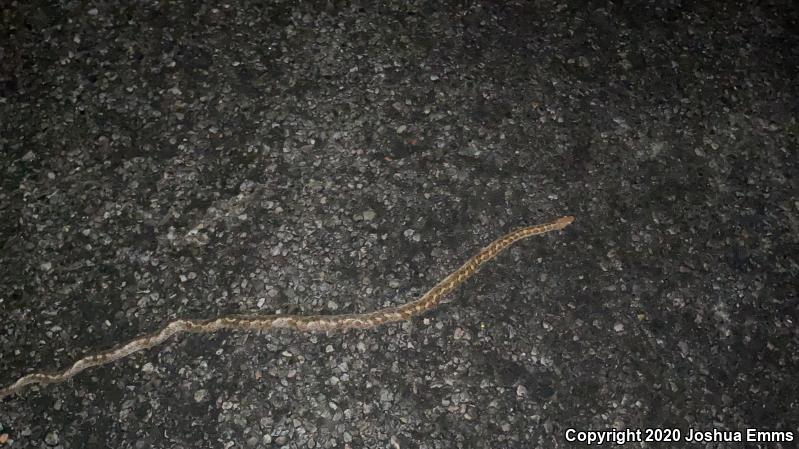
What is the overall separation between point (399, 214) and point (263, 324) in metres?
0.80

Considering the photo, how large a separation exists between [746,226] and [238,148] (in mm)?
2463

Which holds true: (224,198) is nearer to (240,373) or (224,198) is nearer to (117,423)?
(240,373)

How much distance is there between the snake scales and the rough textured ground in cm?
4

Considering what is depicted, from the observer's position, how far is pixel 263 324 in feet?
8.86

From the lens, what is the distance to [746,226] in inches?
120

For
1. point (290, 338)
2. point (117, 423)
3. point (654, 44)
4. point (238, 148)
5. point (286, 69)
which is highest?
point (654, 44)

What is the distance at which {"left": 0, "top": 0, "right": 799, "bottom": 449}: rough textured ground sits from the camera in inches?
101

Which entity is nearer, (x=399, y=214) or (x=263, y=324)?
(x=263, y=324)

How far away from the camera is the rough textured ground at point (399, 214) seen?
8.44 feet

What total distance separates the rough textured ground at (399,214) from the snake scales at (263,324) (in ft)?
0.14

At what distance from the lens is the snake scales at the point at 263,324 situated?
258 centimetres

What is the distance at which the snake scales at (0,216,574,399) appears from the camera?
2.58 meters

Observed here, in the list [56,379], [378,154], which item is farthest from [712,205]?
[56,379]

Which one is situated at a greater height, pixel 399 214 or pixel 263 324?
pixel 399 214
